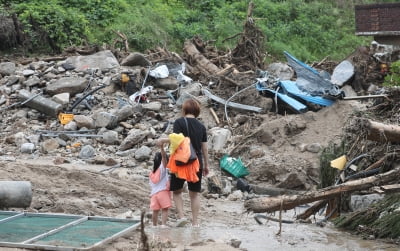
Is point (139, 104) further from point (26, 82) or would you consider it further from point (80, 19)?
point (80, 19)

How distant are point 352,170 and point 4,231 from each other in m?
3.92

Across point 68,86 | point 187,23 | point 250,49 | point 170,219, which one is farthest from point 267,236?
point 187,23

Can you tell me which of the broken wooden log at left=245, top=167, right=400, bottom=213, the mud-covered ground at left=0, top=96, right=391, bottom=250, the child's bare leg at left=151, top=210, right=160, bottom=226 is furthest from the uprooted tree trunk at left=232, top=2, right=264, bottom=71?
the broken wooden log at left=245, top=167, right=400, bottom=213

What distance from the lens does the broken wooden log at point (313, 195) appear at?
6562 millimetres

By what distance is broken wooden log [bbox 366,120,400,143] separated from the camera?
6.81m

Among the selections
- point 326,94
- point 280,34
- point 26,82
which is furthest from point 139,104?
point 280,34

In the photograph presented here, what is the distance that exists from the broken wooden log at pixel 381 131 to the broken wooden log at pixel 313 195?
1.41 feet

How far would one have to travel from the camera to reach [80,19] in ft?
66.5

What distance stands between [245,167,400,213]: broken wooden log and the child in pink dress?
0.90 m

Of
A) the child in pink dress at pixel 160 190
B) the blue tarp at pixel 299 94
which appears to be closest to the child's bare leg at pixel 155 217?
the child in pink dress at pixel 160 190

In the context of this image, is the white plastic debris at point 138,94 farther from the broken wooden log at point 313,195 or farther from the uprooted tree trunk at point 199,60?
the broken wooden log at point 313,195

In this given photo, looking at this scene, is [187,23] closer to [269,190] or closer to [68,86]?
[68,86]

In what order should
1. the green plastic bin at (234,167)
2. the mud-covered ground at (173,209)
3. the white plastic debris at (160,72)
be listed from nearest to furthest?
1. the mud-covered ground at (173,209)
2. the green plastic bin at (234,167)
3. the white plastic debris at (160,72)

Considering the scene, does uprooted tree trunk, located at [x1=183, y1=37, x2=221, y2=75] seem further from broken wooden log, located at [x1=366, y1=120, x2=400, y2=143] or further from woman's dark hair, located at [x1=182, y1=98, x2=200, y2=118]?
broken wooden log, located at [x1=366, y1=120, x2=400, y2=143]
